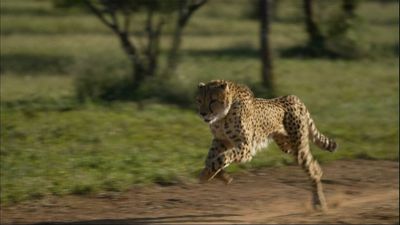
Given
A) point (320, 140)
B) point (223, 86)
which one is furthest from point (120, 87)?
point (223, 86)

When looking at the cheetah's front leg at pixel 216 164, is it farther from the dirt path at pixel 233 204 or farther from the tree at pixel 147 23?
the tree at pixel 147 23

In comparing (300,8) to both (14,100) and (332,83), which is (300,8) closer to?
(332,83)

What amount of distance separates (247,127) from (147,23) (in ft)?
27.8

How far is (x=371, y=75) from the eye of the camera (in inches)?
787

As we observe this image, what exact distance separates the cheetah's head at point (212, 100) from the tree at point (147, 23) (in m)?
7.65

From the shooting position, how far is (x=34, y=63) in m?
22.0

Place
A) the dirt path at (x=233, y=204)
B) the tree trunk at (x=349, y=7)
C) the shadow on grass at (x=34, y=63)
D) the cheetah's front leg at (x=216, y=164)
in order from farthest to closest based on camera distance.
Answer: the tree trunk at (x=349, y=7) → the shadow on grass at (x=34, y=63) → the dirt path at (x=233, y=204) → the cheetah's front leg at (x=216, y=164)

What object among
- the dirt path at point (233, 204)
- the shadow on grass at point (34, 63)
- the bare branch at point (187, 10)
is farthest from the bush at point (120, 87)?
the dirt path at point (233, 204)

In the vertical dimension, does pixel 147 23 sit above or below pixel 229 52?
above

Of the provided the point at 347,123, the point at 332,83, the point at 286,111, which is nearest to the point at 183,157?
the point at 286,111

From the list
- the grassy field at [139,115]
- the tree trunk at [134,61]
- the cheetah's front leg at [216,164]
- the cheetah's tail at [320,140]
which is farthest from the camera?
the tree trunk at [134,61]

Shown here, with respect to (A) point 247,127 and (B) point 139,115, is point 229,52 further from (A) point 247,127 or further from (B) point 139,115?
(A) point 247,127

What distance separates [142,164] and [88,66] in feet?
18.1

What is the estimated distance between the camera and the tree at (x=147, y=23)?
51.1ft
